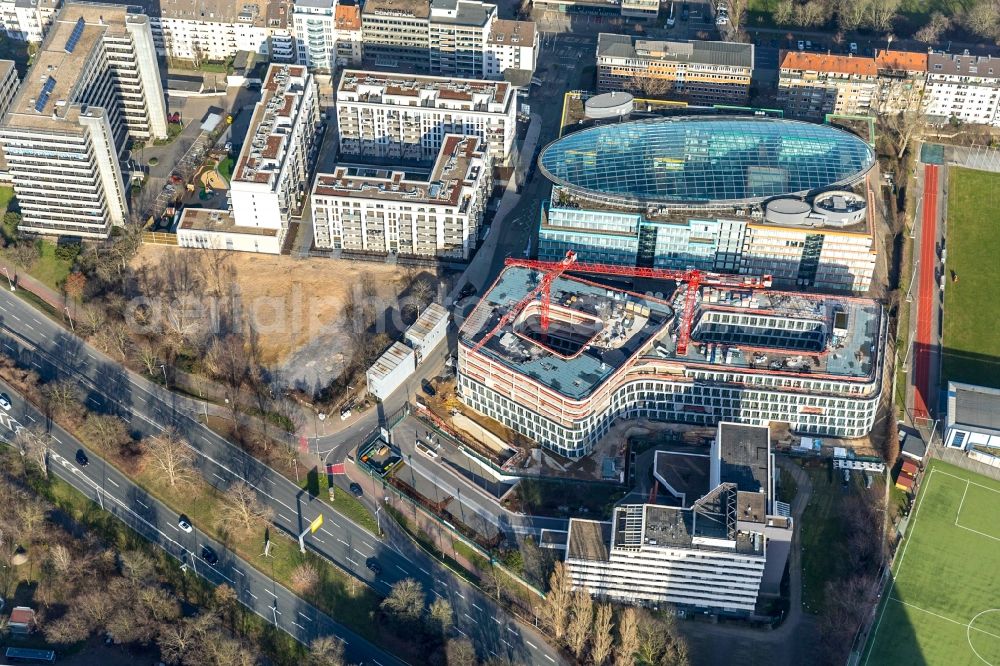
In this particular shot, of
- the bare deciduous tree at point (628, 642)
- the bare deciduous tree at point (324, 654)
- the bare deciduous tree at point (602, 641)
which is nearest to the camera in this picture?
the bare deciduous tree at point (628, 642)

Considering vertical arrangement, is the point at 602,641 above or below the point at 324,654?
above

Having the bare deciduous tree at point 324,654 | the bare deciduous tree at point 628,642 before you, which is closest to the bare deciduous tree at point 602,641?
the bare deciduous tree at point 628,642

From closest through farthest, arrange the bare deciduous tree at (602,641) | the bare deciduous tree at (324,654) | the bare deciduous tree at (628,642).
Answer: the bare deciduous tree at (628,642) < the bare deciduous tree at (324,654) < the bare deciduous tree at (602,641)

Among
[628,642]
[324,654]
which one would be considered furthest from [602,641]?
[324,654]

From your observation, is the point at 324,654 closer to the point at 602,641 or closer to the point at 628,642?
the point at 602,641

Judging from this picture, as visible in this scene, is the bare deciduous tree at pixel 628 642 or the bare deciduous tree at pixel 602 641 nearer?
the bare deciduous tree at pixel 628 642

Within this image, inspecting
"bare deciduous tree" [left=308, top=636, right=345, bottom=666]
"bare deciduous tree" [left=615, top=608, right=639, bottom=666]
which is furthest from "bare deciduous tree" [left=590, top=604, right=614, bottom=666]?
"bare deciduous tree" [left=308, top=636, right=345, bottom=666]

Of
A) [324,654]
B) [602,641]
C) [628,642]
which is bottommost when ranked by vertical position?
[324,654]

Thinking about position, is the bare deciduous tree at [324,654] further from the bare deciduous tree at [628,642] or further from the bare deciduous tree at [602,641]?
the bare deciduous tree at [628,642]

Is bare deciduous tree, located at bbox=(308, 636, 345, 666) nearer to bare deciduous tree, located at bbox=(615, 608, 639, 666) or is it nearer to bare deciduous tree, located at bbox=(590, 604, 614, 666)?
bare deciduous tree, located at bbox=(590, 604, 614, 666)

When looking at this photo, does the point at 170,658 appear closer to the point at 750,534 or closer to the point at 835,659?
the point at 750,534

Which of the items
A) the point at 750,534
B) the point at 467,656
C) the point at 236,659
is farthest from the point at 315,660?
the point at 750,534
